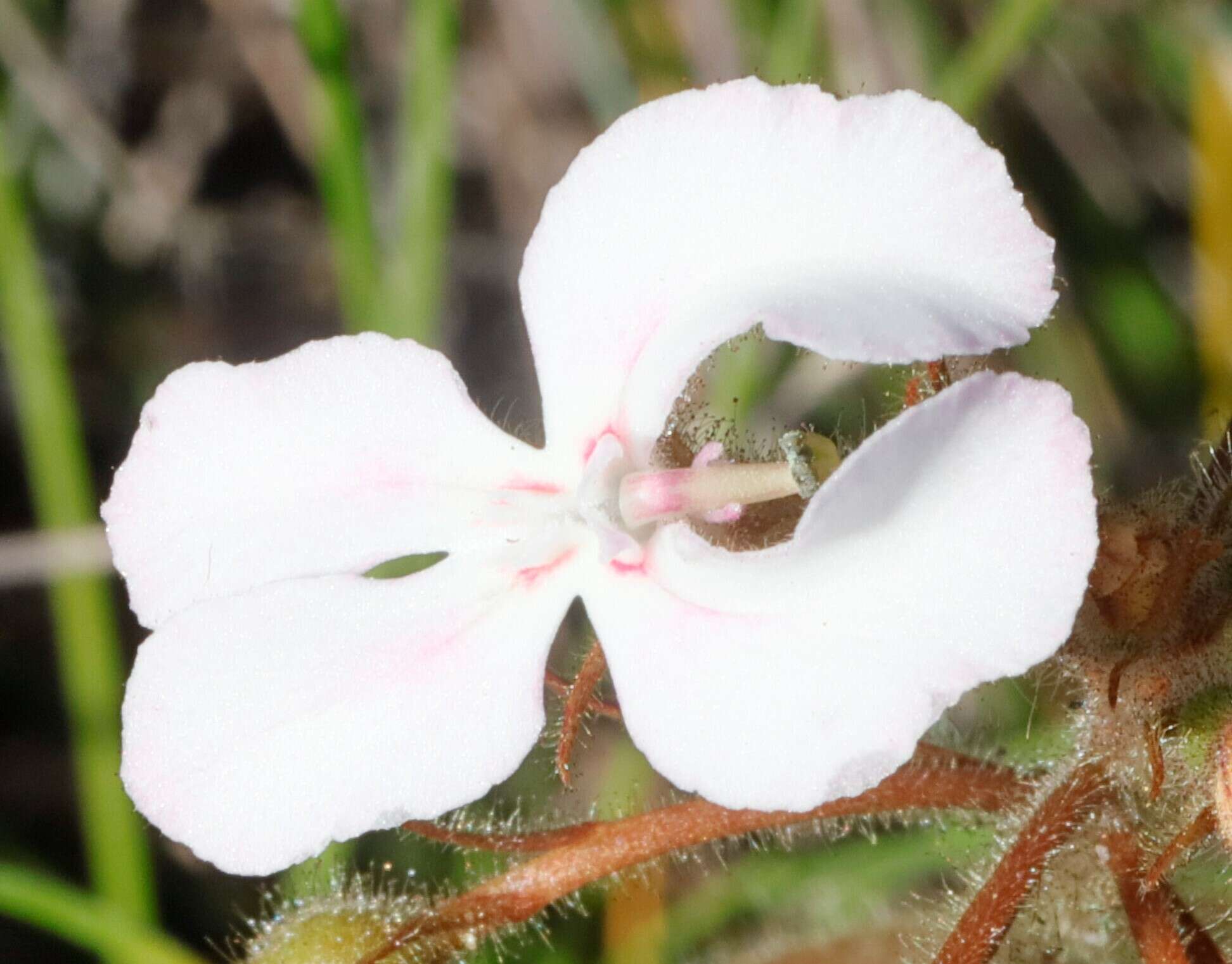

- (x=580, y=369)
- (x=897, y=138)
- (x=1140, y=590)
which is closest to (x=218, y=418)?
(x=580, y=369)

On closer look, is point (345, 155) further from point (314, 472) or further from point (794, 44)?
point (314, 472)

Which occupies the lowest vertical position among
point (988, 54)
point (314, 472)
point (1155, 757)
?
point (1155, 757)

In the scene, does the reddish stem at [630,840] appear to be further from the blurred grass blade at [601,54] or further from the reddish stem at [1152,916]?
the blurred grass blade at [601,54]

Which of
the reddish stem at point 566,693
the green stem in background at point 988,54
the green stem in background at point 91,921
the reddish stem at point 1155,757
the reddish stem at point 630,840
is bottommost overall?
the reddish stem at point 1155,757

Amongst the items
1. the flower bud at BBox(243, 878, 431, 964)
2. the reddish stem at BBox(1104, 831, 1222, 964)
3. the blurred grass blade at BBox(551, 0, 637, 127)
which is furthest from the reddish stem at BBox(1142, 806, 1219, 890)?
the blurred grass blade at BBox(551, 0, 637, 127)

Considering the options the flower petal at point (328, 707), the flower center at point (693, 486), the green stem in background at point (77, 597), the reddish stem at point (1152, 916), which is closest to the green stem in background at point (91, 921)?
the green stem in background at point (77, 597)

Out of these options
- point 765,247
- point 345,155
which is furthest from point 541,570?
point 345,155
